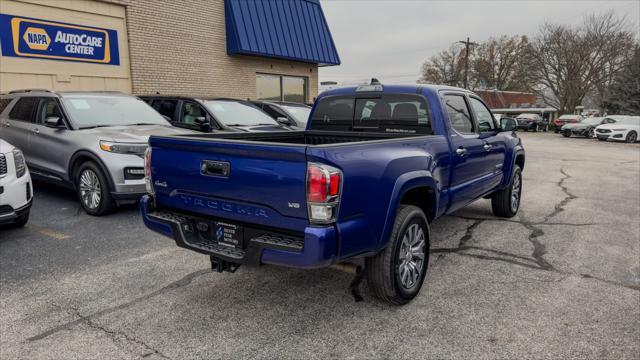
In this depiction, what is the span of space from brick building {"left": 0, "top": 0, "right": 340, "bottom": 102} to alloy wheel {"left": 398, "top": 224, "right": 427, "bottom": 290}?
394 inches

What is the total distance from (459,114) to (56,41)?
9.85 m

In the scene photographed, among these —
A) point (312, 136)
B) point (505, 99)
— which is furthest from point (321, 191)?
point (505, 99)

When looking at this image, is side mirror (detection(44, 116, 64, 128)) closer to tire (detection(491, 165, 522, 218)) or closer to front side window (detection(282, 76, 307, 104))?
tire (detection(491, 165, 522, 218))

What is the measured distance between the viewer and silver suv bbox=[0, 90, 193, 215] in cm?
612

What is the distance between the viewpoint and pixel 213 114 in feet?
28.0

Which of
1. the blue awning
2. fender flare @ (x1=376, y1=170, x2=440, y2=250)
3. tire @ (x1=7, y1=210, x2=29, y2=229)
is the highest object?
the blue awning

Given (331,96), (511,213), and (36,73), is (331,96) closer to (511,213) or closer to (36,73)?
(511,213)

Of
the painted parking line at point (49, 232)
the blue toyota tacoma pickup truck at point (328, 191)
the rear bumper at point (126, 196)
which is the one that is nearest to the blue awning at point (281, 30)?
the rear bumper at point (126, 196)

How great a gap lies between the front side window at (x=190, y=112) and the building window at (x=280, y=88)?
692cm

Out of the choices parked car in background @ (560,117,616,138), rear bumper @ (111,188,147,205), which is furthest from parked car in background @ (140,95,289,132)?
parked car in background @ (560,117,616,138)

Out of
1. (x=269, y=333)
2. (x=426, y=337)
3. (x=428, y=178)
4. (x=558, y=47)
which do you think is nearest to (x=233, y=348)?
(x=269, y=333)

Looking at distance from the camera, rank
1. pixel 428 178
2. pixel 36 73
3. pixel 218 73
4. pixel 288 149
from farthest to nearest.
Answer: pixel 218 73 < pixel 36 73 < pixel 428 178 < pixel 288 149

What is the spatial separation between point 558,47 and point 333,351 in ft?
152

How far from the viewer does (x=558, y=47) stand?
41.6 metres
